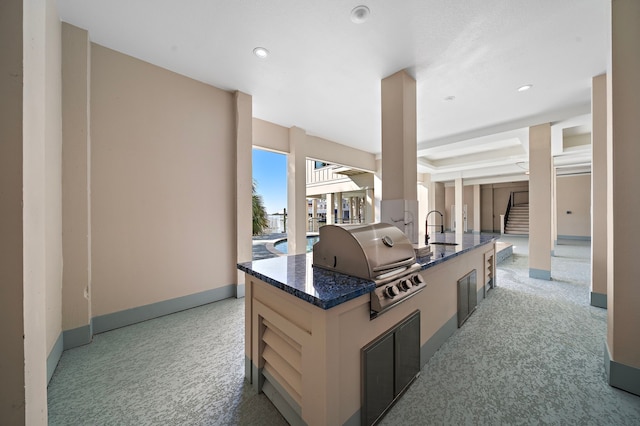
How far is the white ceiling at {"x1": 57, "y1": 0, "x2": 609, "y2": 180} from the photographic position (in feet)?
6.72

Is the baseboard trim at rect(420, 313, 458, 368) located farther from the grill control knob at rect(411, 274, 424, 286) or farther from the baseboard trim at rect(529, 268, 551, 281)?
the baseboard trim at rect(529, 268, 551, 281)

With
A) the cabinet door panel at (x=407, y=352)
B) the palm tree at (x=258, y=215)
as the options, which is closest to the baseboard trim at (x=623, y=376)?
the cabinet door panel at (x=407, y=352)

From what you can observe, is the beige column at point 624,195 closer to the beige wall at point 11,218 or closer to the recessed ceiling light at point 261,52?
the recessed ceiling light at point 261,52

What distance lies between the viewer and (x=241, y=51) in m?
2.60

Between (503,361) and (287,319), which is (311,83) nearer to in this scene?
(287,319)

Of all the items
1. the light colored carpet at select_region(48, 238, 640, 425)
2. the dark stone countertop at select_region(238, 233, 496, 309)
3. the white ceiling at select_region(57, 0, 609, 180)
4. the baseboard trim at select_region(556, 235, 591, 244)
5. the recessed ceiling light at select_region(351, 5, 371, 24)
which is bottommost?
the light colored carpet at select_region(48, 238, 640, 425)

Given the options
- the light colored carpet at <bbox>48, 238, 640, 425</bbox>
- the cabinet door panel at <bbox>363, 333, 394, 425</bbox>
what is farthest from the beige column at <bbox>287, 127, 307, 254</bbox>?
the cabinet door panel at <bbox>363, 333, 394, 425</bbox>

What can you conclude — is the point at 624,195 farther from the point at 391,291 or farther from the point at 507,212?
the point at 507,212

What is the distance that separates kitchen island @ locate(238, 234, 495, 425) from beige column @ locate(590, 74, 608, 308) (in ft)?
9.66

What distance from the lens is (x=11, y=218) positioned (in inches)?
30.9

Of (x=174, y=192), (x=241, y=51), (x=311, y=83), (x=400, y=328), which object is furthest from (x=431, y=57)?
(x=174, y=192)

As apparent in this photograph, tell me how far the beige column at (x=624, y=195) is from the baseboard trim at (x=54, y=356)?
169 inches

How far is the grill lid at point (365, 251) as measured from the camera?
140 cm

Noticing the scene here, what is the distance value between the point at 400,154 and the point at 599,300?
11.2 feet
